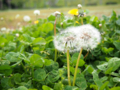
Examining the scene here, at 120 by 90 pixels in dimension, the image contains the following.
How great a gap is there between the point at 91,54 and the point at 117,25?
1.33 feet

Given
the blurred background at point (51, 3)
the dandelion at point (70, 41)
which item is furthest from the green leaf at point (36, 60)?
the blurred background at point (51, 3)

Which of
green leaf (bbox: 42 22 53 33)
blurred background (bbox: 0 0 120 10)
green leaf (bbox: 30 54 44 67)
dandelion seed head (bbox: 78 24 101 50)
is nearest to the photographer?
dandelion seed head (bbox: 78 24 101 50)

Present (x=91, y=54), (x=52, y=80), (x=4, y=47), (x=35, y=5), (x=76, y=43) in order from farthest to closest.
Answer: (x=35, y=5) → (x=4, y=47) → (x=91, y=54) → (x=52, y=80) → (x=76, y=43)

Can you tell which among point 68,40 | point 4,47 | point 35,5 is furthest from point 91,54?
point 35,5

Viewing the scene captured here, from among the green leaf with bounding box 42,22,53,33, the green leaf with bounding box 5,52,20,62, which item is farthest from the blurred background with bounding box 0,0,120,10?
the green leaf with bounding box 5,52,20,62

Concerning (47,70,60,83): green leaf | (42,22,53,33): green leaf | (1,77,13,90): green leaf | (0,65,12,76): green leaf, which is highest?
(42,22,53,33): green leaf

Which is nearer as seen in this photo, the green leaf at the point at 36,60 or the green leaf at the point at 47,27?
the green leaf at the point at 36,60

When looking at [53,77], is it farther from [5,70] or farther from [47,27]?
[47,27]

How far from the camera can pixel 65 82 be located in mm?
652

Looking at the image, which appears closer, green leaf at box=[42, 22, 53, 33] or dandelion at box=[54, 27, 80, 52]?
dandelion at box=[54, 27, 80, 52]

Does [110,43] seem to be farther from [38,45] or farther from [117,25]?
[38,45]

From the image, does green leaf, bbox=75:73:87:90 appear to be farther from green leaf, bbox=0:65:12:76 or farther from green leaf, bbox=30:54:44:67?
green leaf, bbox=0:65:12:76

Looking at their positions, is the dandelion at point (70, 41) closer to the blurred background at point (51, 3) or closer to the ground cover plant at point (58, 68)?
the ground cover plant at point (58, 68)

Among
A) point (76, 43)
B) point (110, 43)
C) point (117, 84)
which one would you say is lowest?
point (117, 84)
